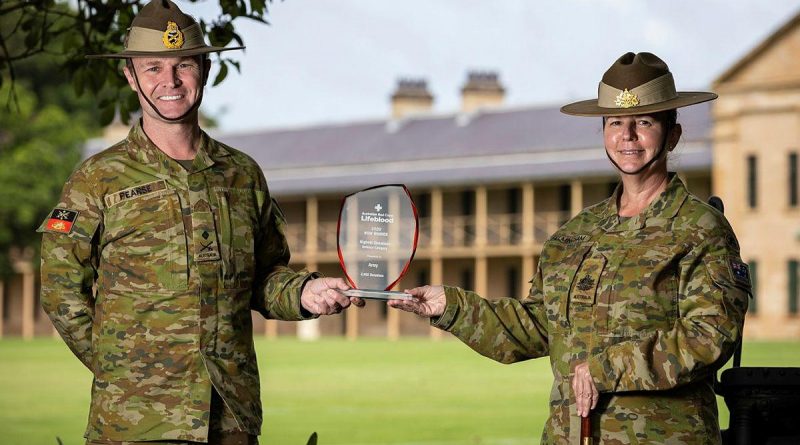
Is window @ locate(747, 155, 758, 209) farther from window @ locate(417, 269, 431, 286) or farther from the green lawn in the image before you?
window @ locate(417, 269, 431, 286)

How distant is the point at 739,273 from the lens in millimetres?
4207

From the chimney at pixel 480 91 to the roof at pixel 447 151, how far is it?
3353 mm

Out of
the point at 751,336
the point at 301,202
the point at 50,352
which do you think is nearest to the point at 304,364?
the point at 50,352

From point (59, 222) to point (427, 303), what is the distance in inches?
47.7

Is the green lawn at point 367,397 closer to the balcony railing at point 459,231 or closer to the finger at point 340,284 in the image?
the finger at point 340,284

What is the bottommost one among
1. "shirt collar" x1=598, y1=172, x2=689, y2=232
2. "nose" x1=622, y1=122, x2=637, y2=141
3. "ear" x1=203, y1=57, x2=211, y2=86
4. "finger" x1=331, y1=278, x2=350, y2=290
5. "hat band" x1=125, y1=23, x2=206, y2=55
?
"finger" x1=331, y1=278, x2=350, y2=290

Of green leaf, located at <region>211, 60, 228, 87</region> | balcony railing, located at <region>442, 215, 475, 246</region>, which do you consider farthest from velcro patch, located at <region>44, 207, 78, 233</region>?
balcony railing, located at <region>442, 215, 475, 246</region>

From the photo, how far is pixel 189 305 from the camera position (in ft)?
14.8

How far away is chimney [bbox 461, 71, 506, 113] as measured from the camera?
56.8m

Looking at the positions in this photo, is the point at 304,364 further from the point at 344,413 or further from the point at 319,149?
the point at 319,149

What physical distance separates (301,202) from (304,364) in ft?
78.1

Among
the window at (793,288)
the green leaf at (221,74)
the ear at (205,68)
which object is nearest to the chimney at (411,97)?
the window at (793,288)

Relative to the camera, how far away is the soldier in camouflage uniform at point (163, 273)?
14.7ft

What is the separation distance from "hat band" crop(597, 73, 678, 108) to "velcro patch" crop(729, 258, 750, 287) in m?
0.56
